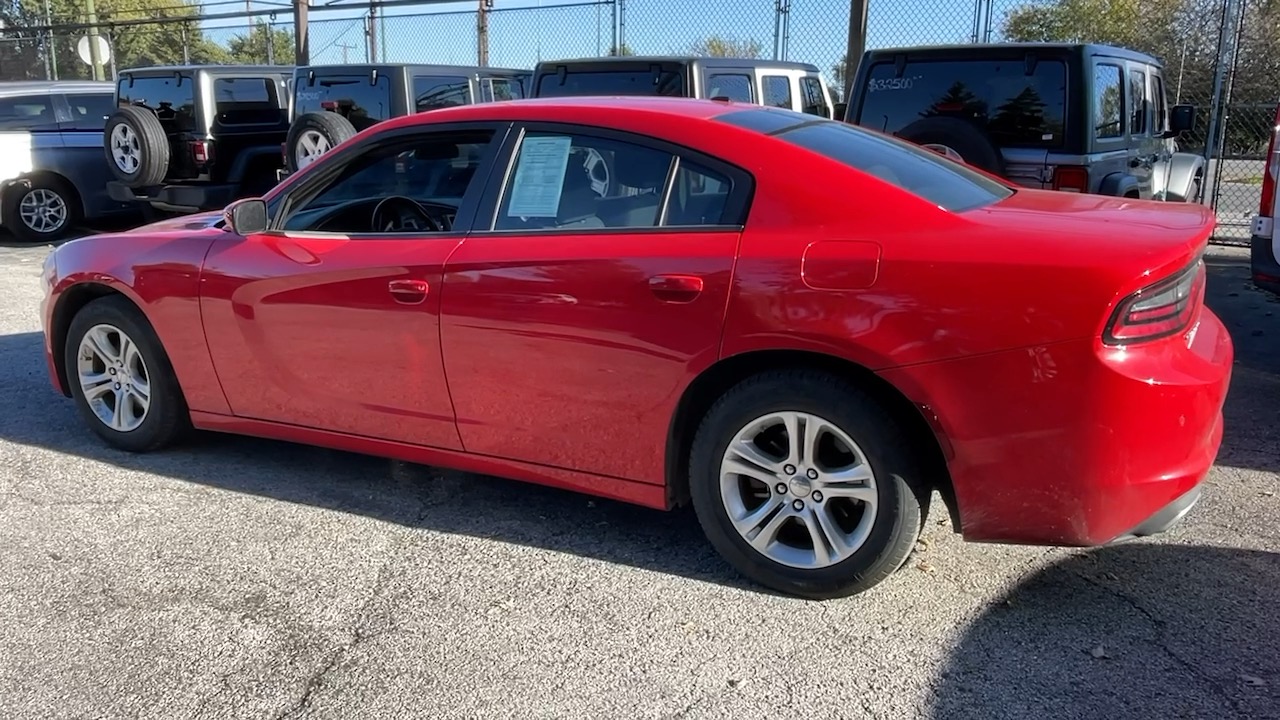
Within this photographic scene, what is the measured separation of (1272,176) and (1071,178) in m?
1.29

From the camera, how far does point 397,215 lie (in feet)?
14.9

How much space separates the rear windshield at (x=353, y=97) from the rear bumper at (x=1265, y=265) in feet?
24.5

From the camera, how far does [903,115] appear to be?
762 centimetres

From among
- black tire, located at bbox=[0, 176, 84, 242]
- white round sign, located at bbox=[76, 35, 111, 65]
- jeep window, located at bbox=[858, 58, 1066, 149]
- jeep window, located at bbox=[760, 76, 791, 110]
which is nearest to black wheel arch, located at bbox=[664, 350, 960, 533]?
jeep window, located at bbox=[858, 58, 1066, 149]

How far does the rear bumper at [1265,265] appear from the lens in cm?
566

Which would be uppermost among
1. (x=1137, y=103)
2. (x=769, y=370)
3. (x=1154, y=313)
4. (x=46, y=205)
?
(x=1137, y=103)

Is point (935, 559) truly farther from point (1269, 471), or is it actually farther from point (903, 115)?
point (903, 115)

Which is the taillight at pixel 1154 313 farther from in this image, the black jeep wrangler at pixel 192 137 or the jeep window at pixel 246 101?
the jeep window at pixel 246 101

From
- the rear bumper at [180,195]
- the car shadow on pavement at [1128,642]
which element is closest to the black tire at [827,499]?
the car shadow on pavement at [1128,642]

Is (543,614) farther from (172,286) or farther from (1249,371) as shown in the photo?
(1249,371)

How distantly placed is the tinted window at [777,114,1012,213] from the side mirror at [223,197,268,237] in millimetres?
2193

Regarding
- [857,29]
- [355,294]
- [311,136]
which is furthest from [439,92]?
[355,294]

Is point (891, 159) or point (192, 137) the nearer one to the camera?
point (891, 159)

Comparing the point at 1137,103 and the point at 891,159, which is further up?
the point at 1137,103
